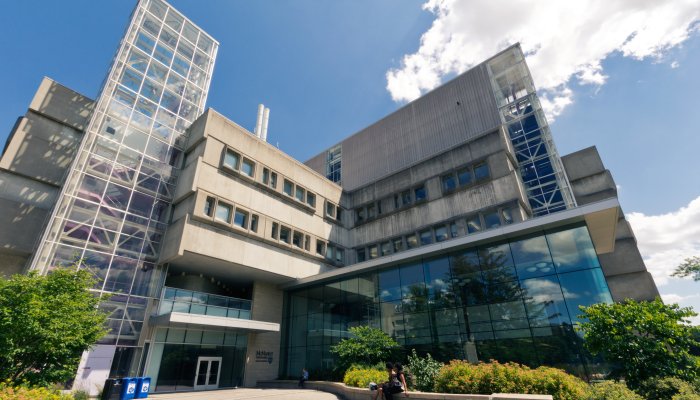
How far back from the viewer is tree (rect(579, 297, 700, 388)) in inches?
398

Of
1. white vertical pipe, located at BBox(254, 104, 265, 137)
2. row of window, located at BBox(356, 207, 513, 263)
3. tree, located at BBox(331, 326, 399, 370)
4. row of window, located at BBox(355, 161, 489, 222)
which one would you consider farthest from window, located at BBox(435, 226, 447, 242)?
white vertical pipe, located at BBox(254, 104, 265, 137)

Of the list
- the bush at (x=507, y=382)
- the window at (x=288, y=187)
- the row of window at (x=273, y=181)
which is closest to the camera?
the bush at (x=507, y=382)

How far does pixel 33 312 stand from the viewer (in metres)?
12.6

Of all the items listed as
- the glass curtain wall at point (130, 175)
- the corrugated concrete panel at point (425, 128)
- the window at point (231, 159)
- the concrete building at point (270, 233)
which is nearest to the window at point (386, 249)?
the concrete building at point (270, 233)

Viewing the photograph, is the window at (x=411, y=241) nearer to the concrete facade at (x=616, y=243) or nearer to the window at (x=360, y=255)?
the window at (x=360, y=255)

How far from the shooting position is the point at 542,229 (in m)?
18.0

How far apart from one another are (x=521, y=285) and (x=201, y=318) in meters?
18.9

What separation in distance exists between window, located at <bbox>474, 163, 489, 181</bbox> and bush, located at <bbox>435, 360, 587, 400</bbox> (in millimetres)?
18400

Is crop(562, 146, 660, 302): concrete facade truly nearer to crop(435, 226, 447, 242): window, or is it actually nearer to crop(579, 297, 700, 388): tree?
crop(435, 226, 447, 242): window

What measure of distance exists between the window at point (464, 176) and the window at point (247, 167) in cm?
1778

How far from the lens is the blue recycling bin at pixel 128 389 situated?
1561 centimetres

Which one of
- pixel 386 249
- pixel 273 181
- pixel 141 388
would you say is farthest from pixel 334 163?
pixel 141 388

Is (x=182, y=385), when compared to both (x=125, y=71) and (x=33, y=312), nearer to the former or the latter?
(x=33, y=312)

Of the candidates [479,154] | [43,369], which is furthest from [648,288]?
[43,369]
